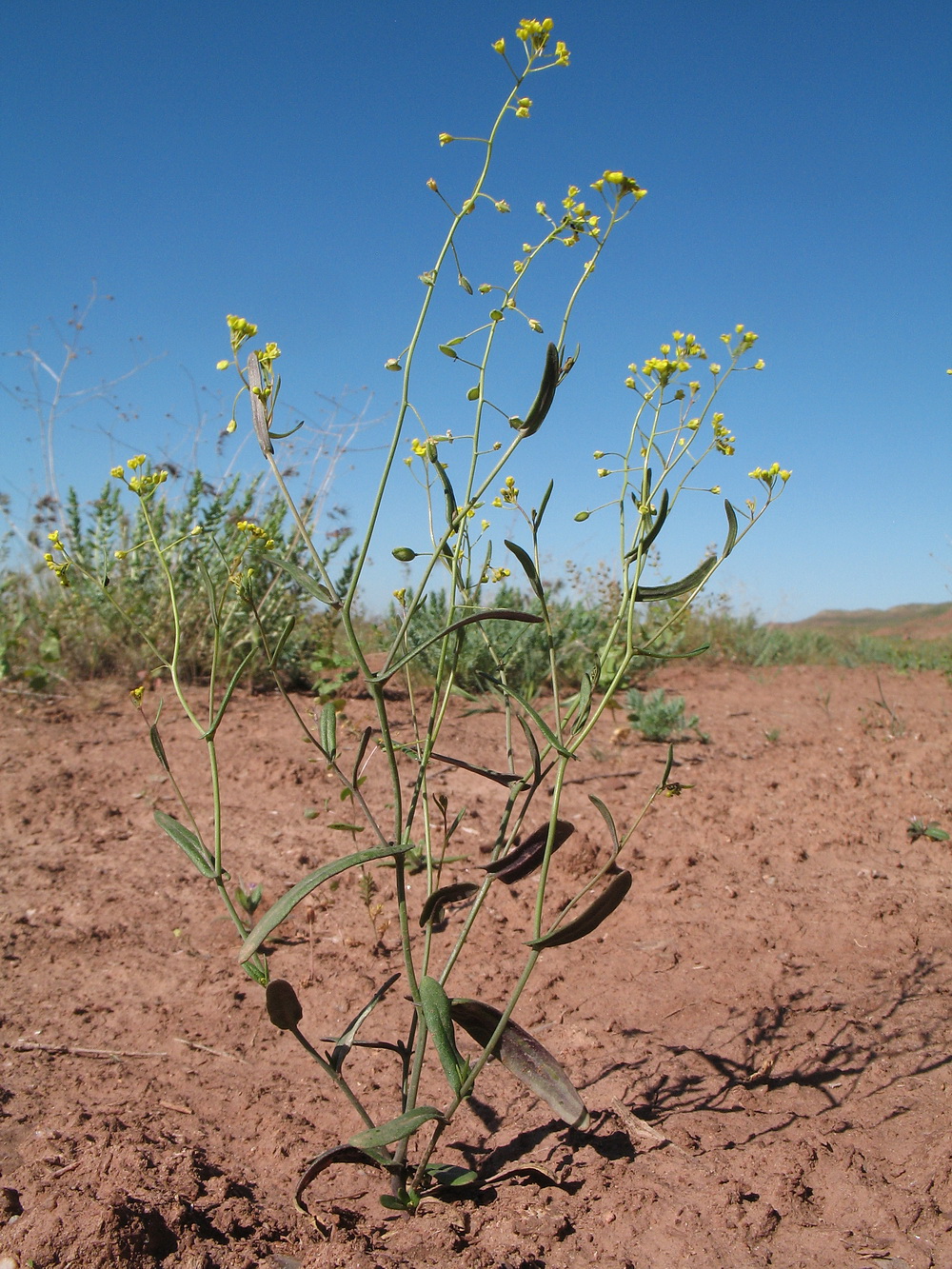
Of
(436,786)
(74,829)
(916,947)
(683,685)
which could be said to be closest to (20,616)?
(74,829)

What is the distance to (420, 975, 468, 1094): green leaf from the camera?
3.73 ft

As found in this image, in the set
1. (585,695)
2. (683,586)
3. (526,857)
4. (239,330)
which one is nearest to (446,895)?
(526,857)

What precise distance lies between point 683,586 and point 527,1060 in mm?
782

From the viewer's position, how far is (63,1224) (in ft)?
3.95

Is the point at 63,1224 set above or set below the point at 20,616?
below

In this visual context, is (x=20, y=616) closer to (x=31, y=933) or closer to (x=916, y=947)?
(x=31, y=933)

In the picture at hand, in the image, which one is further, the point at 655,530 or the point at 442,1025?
the point at 655,530

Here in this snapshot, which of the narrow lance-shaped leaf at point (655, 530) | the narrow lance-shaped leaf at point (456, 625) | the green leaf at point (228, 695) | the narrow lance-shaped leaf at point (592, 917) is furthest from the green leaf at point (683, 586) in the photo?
the green leaf at point (228, 695)

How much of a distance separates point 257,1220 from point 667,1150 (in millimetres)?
696

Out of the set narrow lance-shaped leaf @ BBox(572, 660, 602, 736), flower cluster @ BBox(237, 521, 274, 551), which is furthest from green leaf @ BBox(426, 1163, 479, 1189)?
flower cluster @ BBox(237, 521, 274, 551)

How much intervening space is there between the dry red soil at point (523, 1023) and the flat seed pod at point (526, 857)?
0.54 metres

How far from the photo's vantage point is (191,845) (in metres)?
1.37

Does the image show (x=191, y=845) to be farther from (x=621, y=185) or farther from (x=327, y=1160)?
(x=621, y=185)

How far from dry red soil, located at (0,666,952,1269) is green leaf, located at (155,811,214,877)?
0.48m
